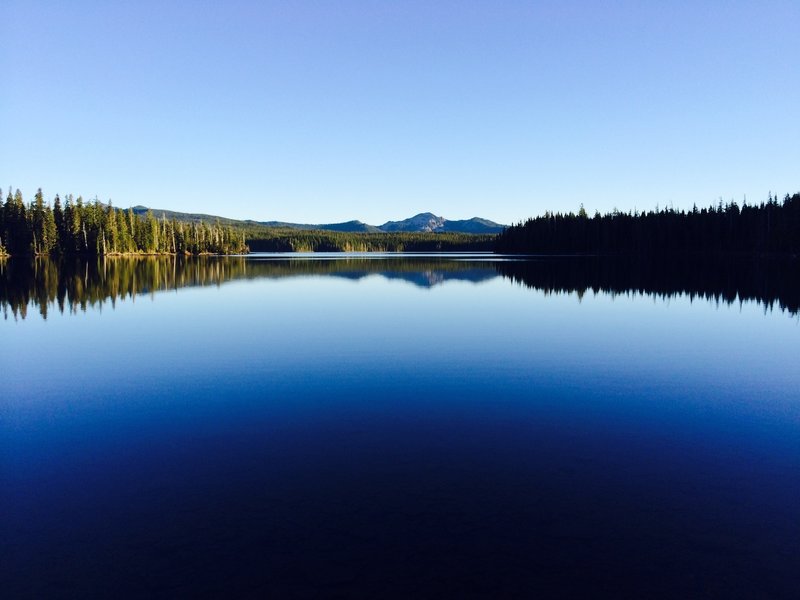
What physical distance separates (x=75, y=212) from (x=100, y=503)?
472 ft

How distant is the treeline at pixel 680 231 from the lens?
119188 mm

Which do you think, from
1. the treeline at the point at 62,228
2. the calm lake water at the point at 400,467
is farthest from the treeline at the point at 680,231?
the treeline at the point at 62,228

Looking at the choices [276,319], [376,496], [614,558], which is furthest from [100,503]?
[276,319]

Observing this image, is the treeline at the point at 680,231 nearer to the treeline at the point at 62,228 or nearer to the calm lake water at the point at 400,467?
the calm lake water at the point at 400,467

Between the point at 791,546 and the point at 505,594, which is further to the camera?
the point at 791,546

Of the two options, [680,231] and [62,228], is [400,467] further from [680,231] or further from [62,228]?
[680,231]

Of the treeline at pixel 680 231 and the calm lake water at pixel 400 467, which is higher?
the treeline at pixel 680 231

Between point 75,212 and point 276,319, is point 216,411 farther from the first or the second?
point 75,212

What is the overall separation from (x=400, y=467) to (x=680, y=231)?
543 ft

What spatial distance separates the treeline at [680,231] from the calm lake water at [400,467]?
116m

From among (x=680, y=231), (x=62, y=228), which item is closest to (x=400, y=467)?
(x=62, y=228)

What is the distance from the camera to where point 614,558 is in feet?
25.8

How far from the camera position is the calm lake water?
7.63 metres

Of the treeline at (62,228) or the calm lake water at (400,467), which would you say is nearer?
the calm lake water at (400,467)
